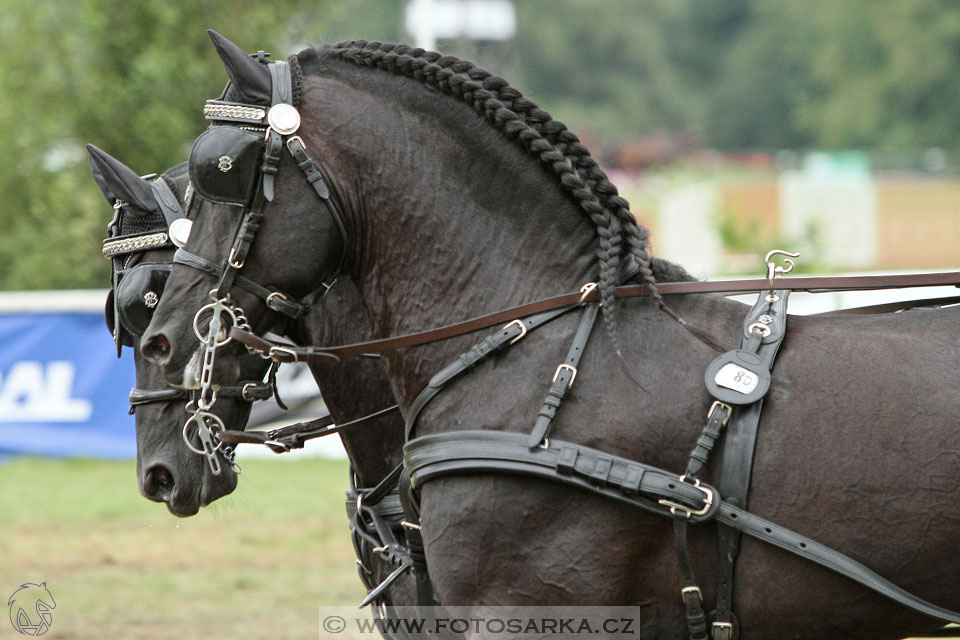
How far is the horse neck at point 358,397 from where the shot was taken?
326 cm

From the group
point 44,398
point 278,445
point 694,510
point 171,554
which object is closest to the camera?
point 694,510

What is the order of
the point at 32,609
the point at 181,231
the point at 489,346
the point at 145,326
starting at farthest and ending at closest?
the point at 32,609
the point at 145,326
the point at 181,231
the point at 489,346

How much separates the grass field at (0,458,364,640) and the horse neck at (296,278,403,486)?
6.12 ft

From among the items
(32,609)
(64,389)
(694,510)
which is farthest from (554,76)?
(694,510)

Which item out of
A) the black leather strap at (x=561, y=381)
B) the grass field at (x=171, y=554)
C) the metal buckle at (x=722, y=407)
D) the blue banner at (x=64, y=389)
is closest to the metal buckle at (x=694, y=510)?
the metal buckle at (x=722, y=407)

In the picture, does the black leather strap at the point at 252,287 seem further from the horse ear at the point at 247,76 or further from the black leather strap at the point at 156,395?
the black leather strap at the point at 156,395

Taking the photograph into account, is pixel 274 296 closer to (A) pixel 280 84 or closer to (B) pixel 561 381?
(A) pixel 280 84

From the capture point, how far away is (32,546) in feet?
23.1

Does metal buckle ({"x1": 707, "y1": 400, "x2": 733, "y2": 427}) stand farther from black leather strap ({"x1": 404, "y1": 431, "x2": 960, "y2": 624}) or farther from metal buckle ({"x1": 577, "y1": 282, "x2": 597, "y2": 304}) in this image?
metal buckle ({"x1": 577, "y1": 282, "x2": 597, "y2": 304})

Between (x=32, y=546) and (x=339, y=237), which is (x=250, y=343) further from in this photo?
(x=32, y=546)

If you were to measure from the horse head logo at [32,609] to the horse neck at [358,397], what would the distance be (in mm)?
2736

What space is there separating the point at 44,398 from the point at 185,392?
266 inches

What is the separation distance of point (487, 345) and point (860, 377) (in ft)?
2.86

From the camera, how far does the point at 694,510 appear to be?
233cm
